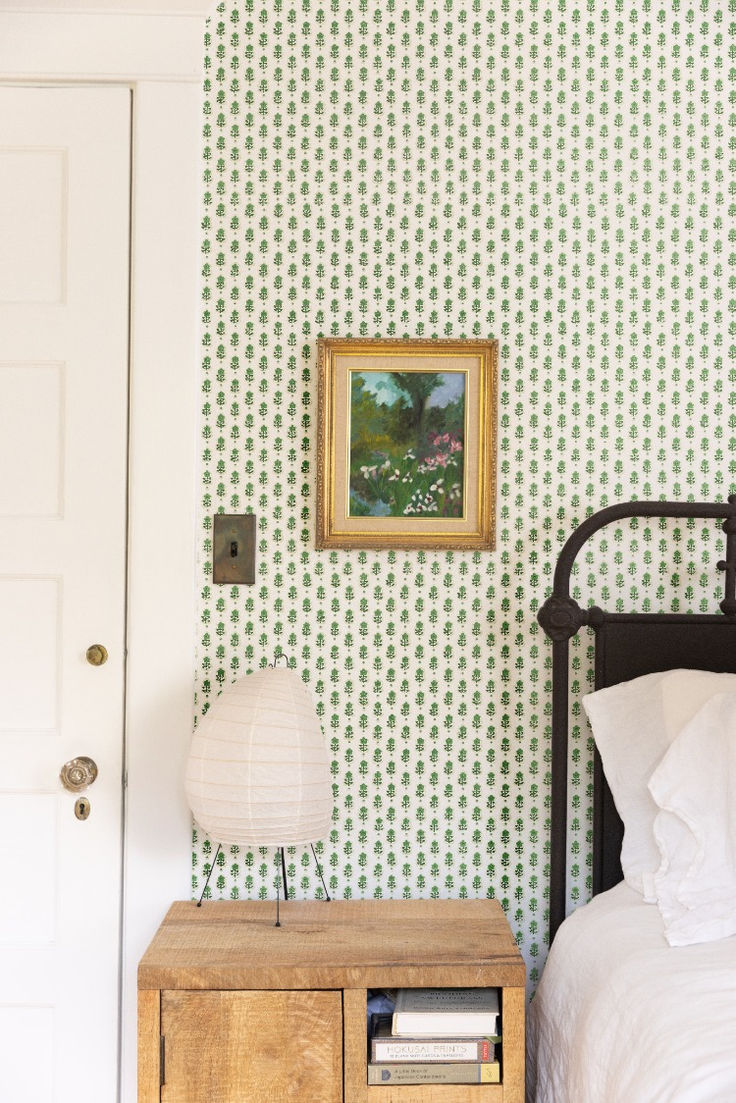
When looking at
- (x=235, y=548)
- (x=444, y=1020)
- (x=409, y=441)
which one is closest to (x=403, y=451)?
(x=409, y=441)

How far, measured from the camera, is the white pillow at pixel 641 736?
5.76ft

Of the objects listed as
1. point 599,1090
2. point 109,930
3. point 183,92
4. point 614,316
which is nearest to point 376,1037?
point 599,1090

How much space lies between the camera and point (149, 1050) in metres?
1.56

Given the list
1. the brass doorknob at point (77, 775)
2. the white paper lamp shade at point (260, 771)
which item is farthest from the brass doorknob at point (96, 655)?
the white paper lamp shade at point (260, 771)

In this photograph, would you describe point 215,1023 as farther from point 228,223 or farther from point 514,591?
point 228,223

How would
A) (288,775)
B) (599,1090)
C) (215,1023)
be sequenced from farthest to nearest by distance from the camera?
(288,775)
(215,1023)
(599,1090)

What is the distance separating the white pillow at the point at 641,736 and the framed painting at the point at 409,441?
16.4 inches

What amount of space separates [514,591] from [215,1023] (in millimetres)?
978

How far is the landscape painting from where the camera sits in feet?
6.50

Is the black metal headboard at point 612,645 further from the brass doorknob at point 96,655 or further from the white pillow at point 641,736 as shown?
the brass doorknob at point 96,655

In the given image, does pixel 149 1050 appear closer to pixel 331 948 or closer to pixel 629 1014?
pixel 331 948

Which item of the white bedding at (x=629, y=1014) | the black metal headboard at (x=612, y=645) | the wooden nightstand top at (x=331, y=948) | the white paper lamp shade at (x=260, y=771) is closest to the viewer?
the white bedding at (x=629, y=1014)

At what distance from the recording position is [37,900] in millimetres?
1964

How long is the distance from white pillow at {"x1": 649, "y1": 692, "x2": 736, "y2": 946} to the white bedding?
0.12ft
